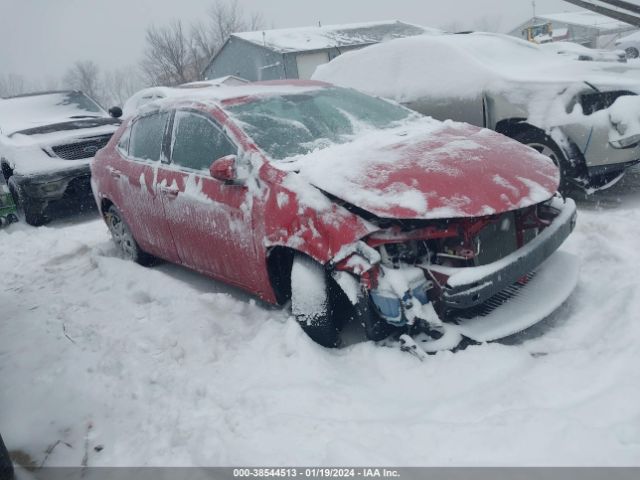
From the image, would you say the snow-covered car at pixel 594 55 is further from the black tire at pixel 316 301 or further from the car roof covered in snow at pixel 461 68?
the black tire at pixel 316 301

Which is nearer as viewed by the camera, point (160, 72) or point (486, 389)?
point (486, 389)

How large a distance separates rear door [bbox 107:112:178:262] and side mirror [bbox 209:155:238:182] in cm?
106

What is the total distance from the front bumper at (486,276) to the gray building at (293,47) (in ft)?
88.6

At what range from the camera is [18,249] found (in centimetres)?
608

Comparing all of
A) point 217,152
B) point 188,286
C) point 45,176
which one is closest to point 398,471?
point 217,152

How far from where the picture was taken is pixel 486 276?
2.55m

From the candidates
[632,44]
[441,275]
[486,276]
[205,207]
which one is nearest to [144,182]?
[205,207]

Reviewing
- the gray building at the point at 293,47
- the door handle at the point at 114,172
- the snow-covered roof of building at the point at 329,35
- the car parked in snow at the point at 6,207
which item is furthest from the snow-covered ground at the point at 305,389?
the snow-covered roof of building at the point at 329,35

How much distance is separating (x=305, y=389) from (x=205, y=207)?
1.53 meters

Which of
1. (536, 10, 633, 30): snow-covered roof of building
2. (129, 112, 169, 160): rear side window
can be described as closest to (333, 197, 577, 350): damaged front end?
(129, 112, 169, 160): rear side window

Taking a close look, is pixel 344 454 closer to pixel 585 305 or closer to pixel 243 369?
pixel 243 369

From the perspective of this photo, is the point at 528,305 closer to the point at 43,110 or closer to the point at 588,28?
the point at 43,110

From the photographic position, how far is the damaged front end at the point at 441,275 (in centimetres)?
257

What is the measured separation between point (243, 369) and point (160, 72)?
40.8m
